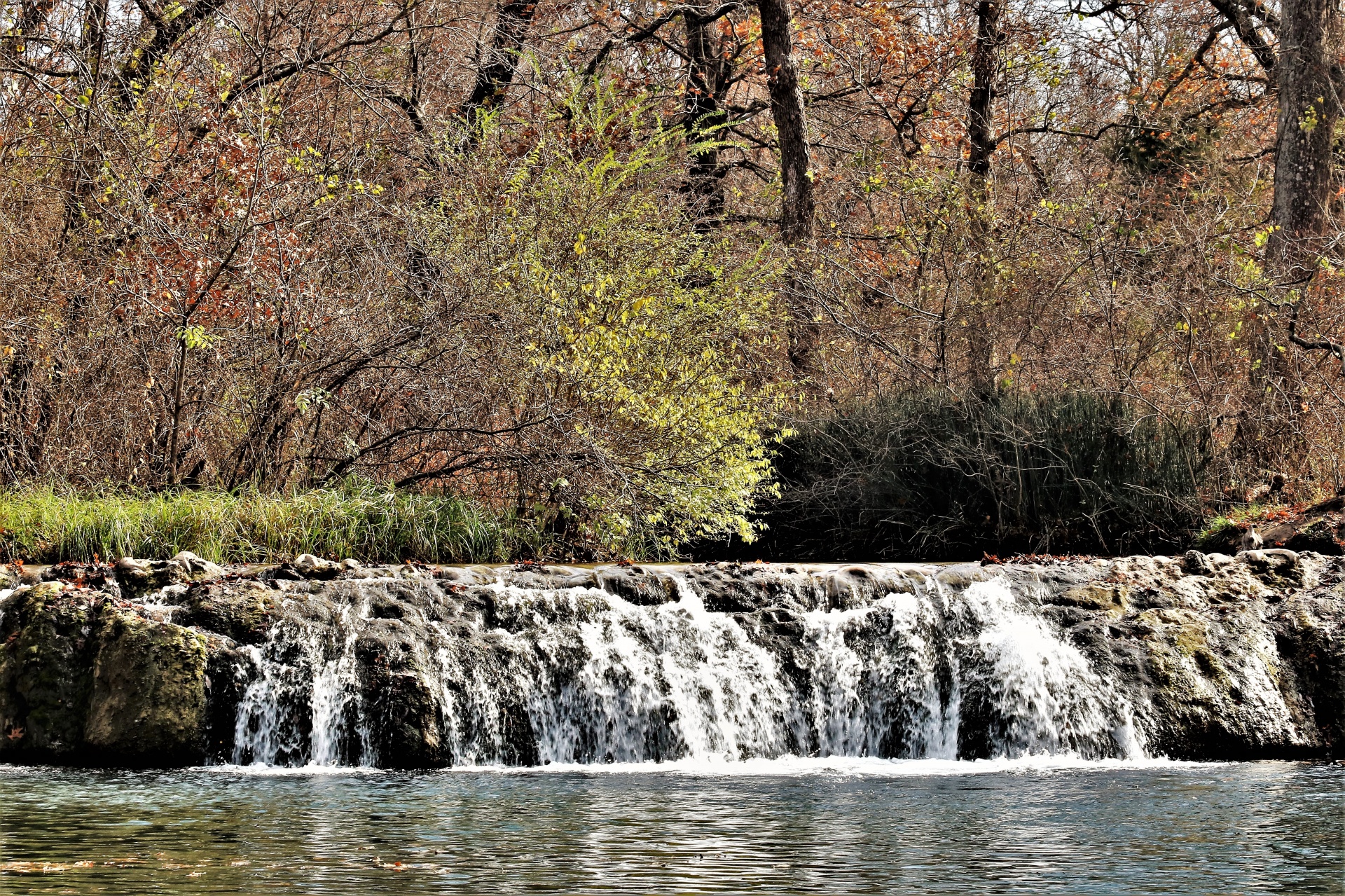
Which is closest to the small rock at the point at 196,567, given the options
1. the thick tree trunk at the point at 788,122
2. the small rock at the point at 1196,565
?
the small rock at the point at 1196,565

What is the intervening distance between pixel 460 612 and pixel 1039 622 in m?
3.82

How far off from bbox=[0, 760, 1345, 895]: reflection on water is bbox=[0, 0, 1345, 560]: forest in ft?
12.2

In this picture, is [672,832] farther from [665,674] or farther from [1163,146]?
[1163,146]

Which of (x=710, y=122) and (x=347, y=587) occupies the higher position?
(x=710, y=122)

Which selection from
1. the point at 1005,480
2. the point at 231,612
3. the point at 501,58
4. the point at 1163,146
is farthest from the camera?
the point at 1163,146

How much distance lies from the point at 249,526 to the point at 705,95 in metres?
9.81

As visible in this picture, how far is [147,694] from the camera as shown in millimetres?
7973

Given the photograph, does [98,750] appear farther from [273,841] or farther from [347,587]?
[273,841]

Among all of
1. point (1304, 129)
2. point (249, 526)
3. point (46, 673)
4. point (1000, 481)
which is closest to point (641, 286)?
point (249, 526)

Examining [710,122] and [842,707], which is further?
[710,122]

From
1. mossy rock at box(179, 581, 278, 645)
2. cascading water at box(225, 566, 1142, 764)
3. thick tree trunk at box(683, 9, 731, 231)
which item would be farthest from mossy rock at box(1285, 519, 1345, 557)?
thick tree trunk at box(683, 9, 731, 231)

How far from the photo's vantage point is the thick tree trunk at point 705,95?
1802cm

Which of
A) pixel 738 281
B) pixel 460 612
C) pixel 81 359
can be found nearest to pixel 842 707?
pixel 460 612

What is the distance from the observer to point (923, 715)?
29.9 ft
